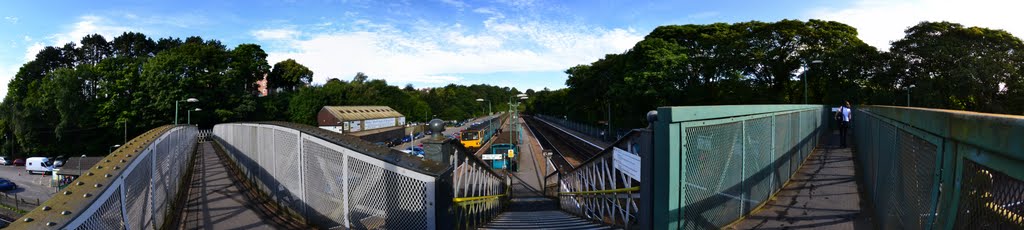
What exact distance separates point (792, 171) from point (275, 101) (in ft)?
208

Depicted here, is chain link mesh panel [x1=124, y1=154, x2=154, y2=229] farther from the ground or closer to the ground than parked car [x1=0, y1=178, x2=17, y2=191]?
farther from the ground

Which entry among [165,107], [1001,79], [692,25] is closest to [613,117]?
[692,25]

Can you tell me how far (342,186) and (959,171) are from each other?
14.2ft

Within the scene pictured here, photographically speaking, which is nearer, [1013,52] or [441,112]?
[1013,52]

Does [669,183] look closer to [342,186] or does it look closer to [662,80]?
[342,186]

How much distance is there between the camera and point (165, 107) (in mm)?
41594

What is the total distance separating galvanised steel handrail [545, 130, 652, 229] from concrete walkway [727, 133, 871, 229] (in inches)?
57.1

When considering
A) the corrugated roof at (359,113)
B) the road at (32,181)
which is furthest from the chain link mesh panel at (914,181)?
the corrugated roof at (359,113)

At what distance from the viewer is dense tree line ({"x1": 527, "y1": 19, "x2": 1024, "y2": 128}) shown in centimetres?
2708

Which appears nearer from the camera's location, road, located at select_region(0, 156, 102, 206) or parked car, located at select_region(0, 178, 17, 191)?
road, located at select_region(0, 156, 102, 206)

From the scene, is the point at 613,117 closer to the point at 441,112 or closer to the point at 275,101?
the point at 275,101

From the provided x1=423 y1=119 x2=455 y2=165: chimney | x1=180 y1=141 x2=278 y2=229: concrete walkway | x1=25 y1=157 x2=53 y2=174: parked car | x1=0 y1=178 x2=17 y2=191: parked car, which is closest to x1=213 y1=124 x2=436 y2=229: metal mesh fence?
x1=180 y1=141 x2=278 y2=229: concrete walkway

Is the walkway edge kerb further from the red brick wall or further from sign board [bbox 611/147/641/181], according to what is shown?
the red brick wall

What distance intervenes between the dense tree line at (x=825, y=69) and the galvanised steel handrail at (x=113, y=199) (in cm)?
3128
